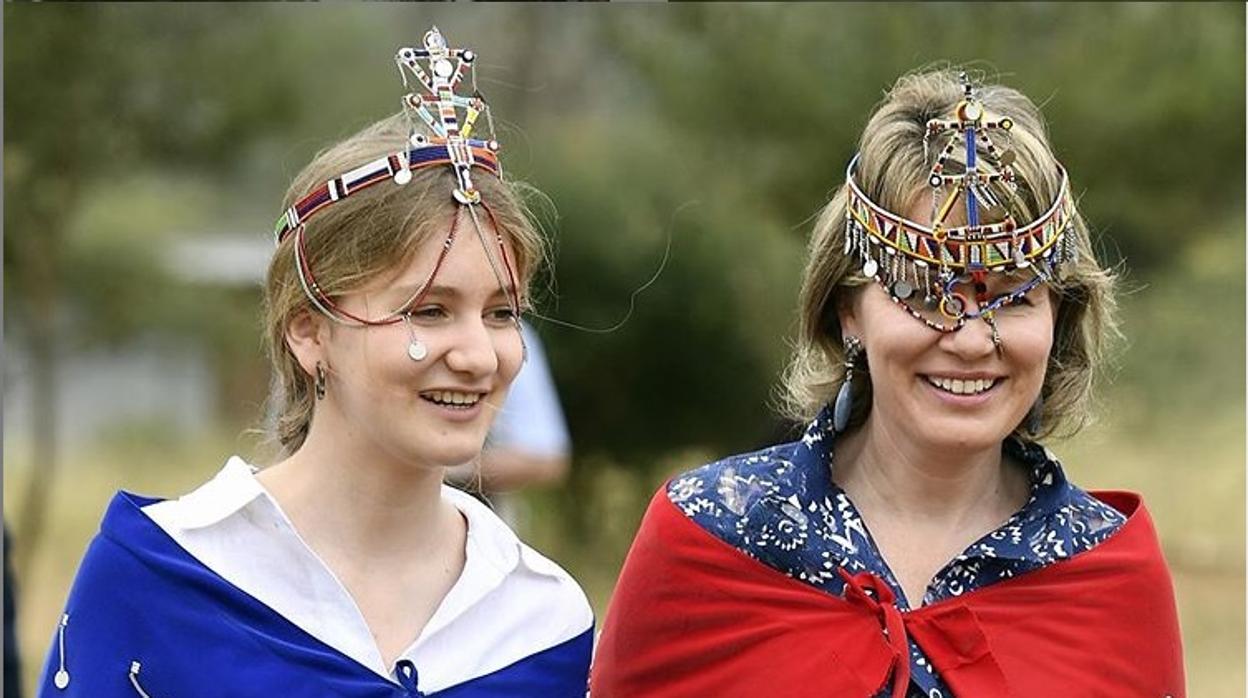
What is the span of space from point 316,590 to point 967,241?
4.17 ft

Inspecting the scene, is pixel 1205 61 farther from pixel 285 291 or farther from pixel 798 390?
pixel 285 291

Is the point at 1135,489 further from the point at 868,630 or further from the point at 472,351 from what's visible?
the point at 472,351

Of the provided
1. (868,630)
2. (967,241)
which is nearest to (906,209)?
(967,241)

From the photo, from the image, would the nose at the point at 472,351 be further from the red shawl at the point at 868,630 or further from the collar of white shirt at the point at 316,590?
the red shawl at the point at 868,630

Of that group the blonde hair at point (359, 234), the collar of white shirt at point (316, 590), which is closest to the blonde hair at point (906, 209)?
the blonde hair at point (359, 234)

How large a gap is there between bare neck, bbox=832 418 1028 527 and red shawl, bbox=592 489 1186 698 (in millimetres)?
160

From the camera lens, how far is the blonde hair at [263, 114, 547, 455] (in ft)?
11.8

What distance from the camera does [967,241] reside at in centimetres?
374

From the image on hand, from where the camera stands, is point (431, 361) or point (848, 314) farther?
point (848, 314)

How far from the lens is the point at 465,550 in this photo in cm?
386

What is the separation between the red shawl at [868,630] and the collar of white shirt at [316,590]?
0.23m

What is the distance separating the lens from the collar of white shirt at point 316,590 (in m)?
3.61

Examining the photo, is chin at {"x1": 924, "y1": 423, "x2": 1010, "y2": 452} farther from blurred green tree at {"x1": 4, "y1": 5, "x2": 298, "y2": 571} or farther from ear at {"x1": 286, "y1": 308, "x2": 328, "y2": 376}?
blurred green tree at {"x1": 4, "y1": 5, "x2": 298, "y2": 571}

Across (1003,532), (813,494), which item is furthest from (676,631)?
(1003,532)
